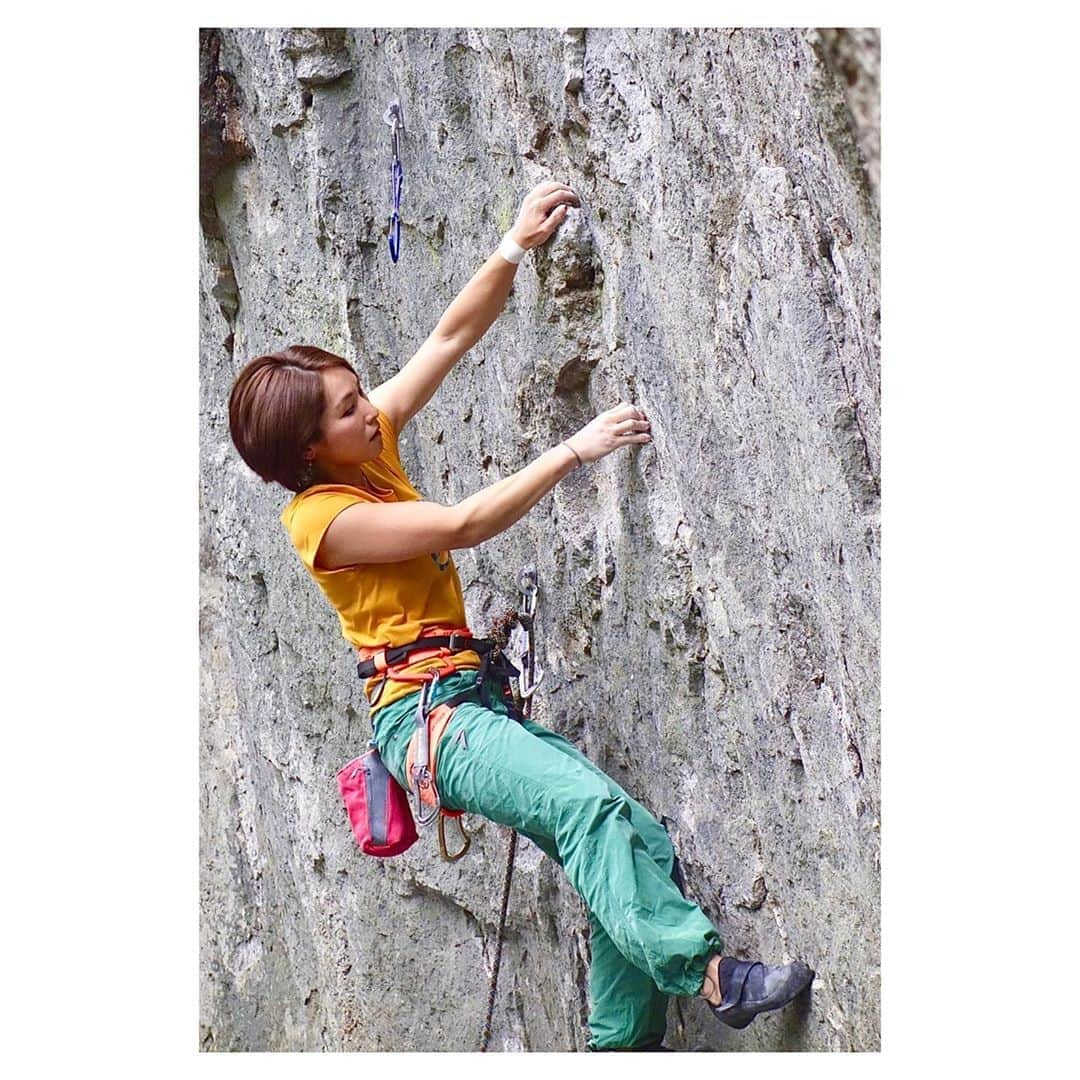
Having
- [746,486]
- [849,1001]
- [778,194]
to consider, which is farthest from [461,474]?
[849,1001]

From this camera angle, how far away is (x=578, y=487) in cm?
381

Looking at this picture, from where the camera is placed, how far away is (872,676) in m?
3.09

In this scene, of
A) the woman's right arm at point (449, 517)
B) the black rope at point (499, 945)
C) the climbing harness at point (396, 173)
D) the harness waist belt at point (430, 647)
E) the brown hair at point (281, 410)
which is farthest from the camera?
the climbing harness at point (396, 173)

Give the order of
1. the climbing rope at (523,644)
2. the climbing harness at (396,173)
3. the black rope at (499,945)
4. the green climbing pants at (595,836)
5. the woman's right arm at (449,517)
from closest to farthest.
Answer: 1. the green climbing pants at (595,836)
2. the woman's right arm at (449,517)
3. the climbing rope at (523,644)
4. the black rope at (499,945)
5. the climbing harness at (396,173)

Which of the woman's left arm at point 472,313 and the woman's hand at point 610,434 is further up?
the woman's left arm at point 472,313

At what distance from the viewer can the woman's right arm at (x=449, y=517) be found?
3143 mm

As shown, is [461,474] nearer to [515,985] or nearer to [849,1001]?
[515,985]

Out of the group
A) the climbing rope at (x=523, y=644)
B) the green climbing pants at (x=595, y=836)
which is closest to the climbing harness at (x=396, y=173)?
the climbing rope at (x=523, y=644)

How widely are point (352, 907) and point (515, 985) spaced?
0.76 meters

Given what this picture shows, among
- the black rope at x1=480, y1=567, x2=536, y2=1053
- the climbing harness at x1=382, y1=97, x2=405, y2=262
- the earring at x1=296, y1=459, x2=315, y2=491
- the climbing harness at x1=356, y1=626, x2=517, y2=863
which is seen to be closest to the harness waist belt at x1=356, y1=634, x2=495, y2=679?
the climbing harness at x1=356, y1=626, x2=517, y2=863

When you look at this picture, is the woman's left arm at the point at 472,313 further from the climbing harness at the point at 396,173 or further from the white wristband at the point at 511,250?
the climbing harness at the point at 396,173

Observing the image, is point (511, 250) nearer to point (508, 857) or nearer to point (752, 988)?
point (508, 857)
